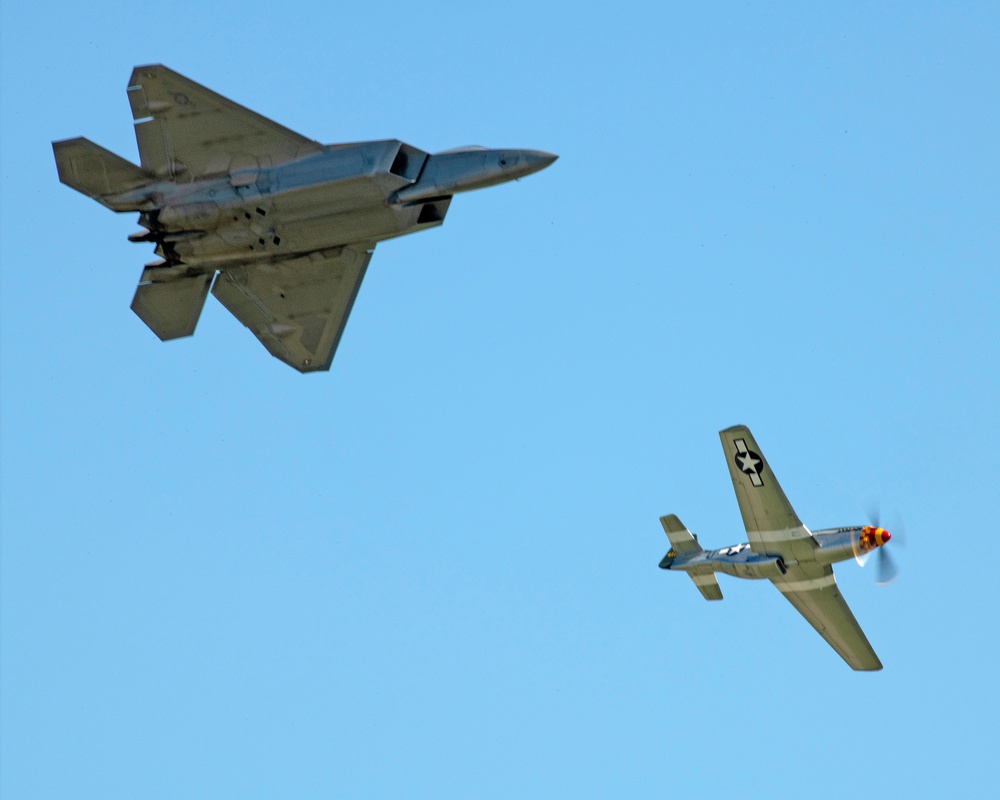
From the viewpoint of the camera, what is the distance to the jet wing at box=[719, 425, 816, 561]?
156 feet

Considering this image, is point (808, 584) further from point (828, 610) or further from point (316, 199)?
point (316, 199)

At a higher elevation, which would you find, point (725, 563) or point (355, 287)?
point (355, 287)

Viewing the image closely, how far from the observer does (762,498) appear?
1884 inches

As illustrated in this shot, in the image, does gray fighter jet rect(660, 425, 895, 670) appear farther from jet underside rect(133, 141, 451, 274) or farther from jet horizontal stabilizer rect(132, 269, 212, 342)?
jet horizontal stabilizer rect(132, 269, 212, 342)

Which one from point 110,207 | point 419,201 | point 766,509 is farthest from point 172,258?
point 766,509

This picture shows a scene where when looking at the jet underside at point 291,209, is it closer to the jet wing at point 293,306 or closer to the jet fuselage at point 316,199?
the jet fuselage at point 316,199

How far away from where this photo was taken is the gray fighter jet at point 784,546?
47188 mm

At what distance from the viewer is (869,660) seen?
5103cm

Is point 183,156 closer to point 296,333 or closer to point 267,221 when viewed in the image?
point 267,221

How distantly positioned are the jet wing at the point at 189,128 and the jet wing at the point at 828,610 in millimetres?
24705

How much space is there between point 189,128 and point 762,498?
2391cm

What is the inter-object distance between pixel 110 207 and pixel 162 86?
375cm

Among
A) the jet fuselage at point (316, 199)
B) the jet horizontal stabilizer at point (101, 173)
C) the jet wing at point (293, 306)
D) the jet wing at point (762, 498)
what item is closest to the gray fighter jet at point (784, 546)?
the jet wing at point (762, 498)

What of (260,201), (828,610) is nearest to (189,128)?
(260,201)
